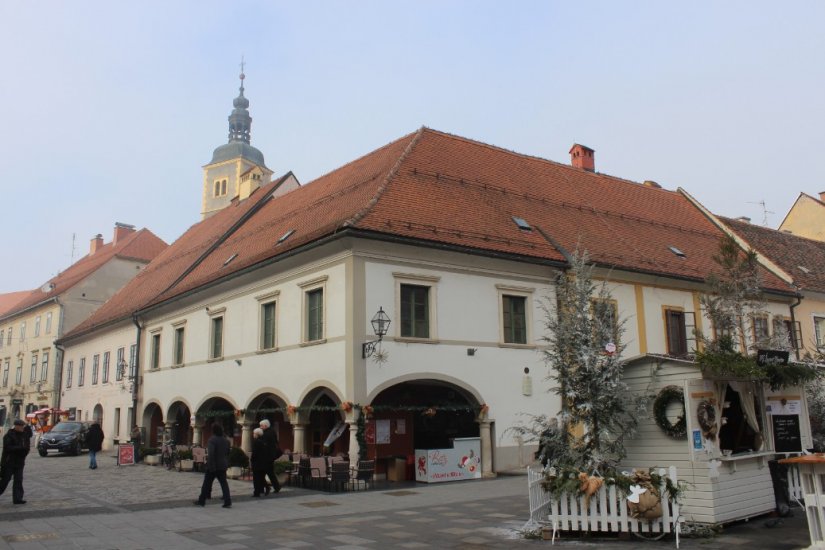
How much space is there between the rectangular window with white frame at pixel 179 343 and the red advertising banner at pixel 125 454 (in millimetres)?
3726

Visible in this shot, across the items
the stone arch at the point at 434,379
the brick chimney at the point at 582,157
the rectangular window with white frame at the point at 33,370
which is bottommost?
the stone arch at the point at 434,379

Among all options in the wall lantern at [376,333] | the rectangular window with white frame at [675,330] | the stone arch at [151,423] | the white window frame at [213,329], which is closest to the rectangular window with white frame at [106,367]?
the stone arch at [151,423]

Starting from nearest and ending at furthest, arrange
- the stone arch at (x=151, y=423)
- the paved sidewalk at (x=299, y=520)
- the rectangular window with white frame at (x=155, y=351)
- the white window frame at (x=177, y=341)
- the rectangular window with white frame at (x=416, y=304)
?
the paved sidewalk at (x=299, y=520)
the rectangular window with white frame at (x=416, y=304)
the white window frame at (x=177, y=341)
the rectangular window with white frame at (x=155, y=351)
the stone arch at (x=151, y=423)

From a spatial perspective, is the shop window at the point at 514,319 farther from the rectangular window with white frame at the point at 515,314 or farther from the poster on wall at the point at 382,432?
the poster on wall at the point at 382,432

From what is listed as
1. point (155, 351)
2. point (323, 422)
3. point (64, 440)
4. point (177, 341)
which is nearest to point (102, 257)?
point (64, 440)

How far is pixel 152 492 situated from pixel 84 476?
18.5ft

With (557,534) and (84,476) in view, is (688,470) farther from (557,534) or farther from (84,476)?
(84,476)

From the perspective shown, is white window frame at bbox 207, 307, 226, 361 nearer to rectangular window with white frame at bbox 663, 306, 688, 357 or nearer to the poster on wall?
the poster on wall

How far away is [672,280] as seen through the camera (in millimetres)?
25469

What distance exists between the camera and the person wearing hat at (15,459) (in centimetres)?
1470

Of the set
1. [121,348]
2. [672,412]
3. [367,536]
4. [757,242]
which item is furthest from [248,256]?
[757,242]

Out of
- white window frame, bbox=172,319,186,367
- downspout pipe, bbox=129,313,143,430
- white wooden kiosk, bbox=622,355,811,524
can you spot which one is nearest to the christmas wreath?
white wooden kiosk, bbox=622,355,811,524

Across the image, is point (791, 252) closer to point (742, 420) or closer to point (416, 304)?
point (416, 304)

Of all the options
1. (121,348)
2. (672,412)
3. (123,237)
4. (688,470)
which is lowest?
(688,470)
